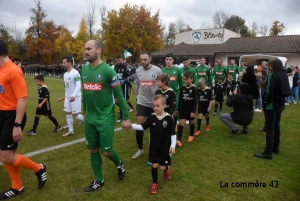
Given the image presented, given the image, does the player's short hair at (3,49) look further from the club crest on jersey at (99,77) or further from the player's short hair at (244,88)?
the player's short hair at (244,88)

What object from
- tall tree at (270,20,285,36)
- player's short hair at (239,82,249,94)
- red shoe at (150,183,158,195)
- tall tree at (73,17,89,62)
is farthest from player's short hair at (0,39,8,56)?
tall tree at (270,20,285,36)

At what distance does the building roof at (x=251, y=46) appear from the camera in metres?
26.8

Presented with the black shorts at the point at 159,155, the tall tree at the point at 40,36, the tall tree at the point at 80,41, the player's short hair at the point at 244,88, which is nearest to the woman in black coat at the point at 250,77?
the player's short hair at the point at 244,88

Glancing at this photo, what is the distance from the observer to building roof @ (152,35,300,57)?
2681cm

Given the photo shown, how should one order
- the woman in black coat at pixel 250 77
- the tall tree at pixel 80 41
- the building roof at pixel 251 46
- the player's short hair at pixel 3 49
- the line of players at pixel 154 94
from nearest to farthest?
the player's short hair at pixel 3 49 < the line of players at pixel 154 94 < the woman in black coat at pixel 250 77 < the building roof at pixel 251 46 < the tall tree at pixel 80 41

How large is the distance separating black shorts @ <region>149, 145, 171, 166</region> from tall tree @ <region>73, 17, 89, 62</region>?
43.1 metres

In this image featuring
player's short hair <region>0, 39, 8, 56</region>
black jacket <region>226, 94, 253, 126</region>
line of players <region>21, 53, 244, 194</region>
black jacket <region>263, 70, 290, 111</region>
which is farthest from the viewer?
black jacket <region>226, 94, 253, 126</region>

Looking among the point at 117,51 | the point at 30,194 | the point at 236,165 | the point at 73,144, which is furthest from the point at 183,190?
the point at 117,51

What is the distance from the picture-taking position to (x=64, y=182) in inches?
152

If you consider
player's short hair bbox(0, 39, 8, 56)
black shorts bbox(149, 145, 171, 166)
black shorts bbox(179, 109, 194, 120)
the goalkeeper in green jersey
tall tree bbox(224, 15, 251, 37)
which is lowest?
black shorts bbox(149, 145, 171, 166)

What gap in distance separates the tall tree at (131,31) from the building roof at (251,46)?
23.6ft

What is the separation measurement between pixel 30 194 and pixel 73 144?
2242mm

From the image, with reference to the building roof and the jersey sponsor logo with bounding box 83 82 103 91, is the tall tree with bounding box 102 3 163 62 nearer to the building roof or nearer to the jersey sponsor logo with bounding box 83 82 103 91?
the building roof

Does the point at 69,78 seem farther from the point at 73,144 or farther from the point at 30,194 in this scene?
the point at 30,194
